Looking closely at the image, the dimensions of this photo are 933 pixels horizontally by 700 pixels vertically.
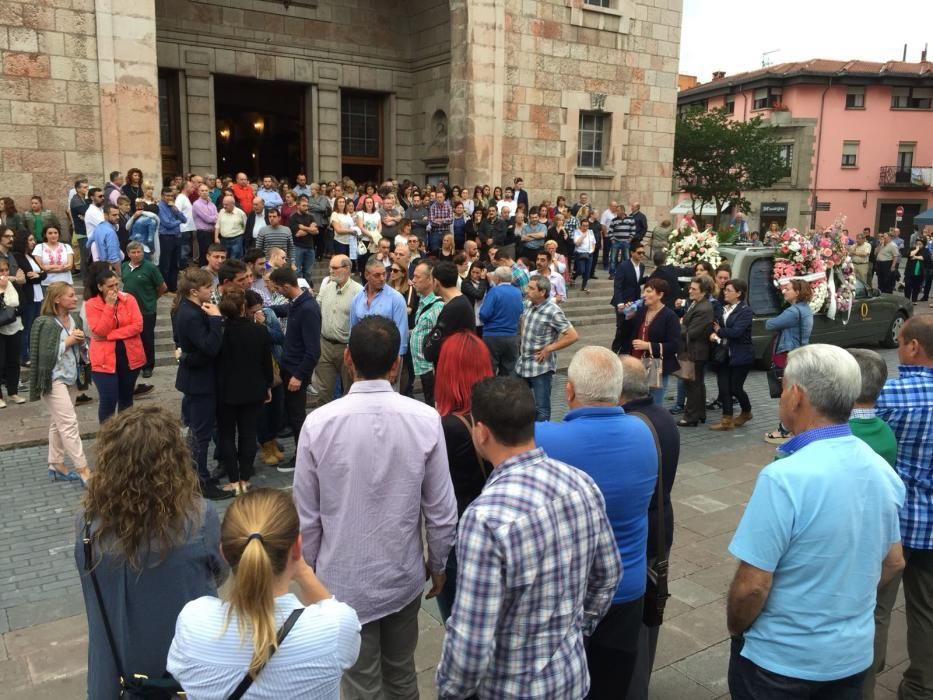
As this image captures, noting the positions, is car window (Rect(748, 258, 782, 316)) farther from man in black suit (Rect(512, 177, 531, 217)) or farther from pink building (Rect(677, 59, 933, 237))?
pink building (Rect(677, 59, 933, 237))

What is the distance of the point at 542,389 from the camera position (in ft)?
25.7

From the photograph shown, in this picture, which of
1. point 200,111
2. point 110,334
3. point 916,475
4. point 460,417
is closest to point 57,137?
point 200,111

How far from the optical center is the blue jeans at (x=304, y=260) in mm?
13352

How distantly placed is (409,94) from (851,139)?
121ft

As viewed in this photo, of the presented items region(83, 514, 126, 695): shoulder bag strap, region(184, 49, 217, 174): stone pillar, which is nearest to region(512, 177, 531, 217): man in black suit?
region(184, 49, 217, 174): stone pillar

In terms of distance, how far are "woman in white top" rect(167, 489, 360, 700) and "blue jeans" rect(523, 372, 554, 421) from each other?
584 centimetres

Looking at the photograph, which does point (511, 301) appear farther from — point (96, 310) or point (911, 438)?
point (911, 438)

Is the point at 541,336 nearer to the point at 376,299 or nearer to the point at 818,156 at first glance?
the point at 376,299

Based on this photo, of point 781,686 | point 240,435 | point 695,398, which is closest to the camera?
point 781,686

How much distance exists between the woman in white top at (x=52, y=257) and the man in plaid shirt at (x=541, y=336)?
257 inches

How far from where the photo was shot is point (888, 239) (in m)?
20.7

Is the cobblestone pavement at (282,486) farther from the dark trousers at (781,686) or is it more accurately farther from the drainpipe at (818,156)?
the drainpipe at (818,156)

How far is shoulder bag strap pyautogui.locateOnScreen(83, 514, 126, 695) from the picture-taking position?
2271 millimetres

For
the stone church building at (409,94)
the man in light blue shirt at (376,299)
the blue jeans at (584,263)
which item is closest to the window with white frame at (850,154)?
the stone church building at (409,94)
